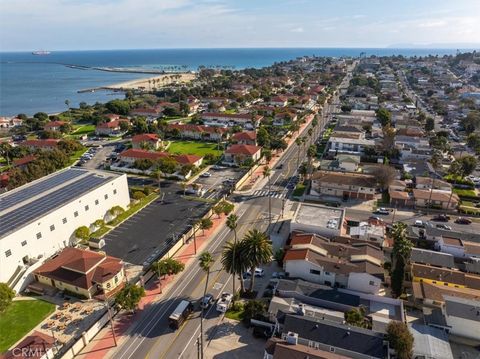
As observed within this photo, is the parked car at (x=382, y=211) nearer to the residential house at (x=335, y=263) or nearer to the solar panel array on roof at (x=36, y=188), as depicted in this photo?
the residential house at (x=335, y=263)

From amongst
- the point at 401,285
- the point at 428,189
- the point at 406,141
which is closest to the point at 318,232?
the point at 401,285

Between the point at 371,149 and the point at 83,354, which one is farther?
the point at 371,149

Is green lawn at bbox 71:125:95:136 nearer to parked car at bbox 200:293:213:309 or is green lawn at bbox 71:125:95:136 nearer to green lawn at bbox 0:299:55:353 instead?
green lawn at bbox 0:299:55:353

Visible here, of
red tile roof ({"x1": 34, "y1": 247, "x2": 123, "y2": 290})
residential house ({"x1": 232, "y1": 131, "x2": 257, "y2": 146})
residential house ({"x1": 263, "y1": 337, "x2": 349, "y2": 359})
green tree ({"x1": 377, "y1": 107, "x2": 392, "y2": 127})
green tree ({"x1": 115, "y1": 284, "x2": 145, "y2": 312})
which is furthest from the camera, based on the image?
green tree ({"x1": 377, "y1": 107, "x2": 392, "y2": 127})

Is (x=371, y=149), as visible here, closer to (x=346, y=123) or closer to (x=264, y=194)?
(x=346, y=123)

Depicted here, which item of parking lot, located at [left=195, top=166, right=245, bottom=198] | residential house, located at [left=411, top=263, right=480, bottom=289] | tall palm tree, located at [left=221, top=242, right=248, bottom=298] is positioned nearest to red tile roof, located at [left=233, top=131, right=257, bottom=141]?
parking lot, located at [left=195, top=166, right=245, bottom=198]

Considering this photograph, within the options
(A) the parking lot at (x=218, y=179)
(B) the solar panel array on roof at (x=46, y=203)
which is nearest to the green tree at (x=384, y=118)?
(A) the parking lot at (x=218, y=179)
